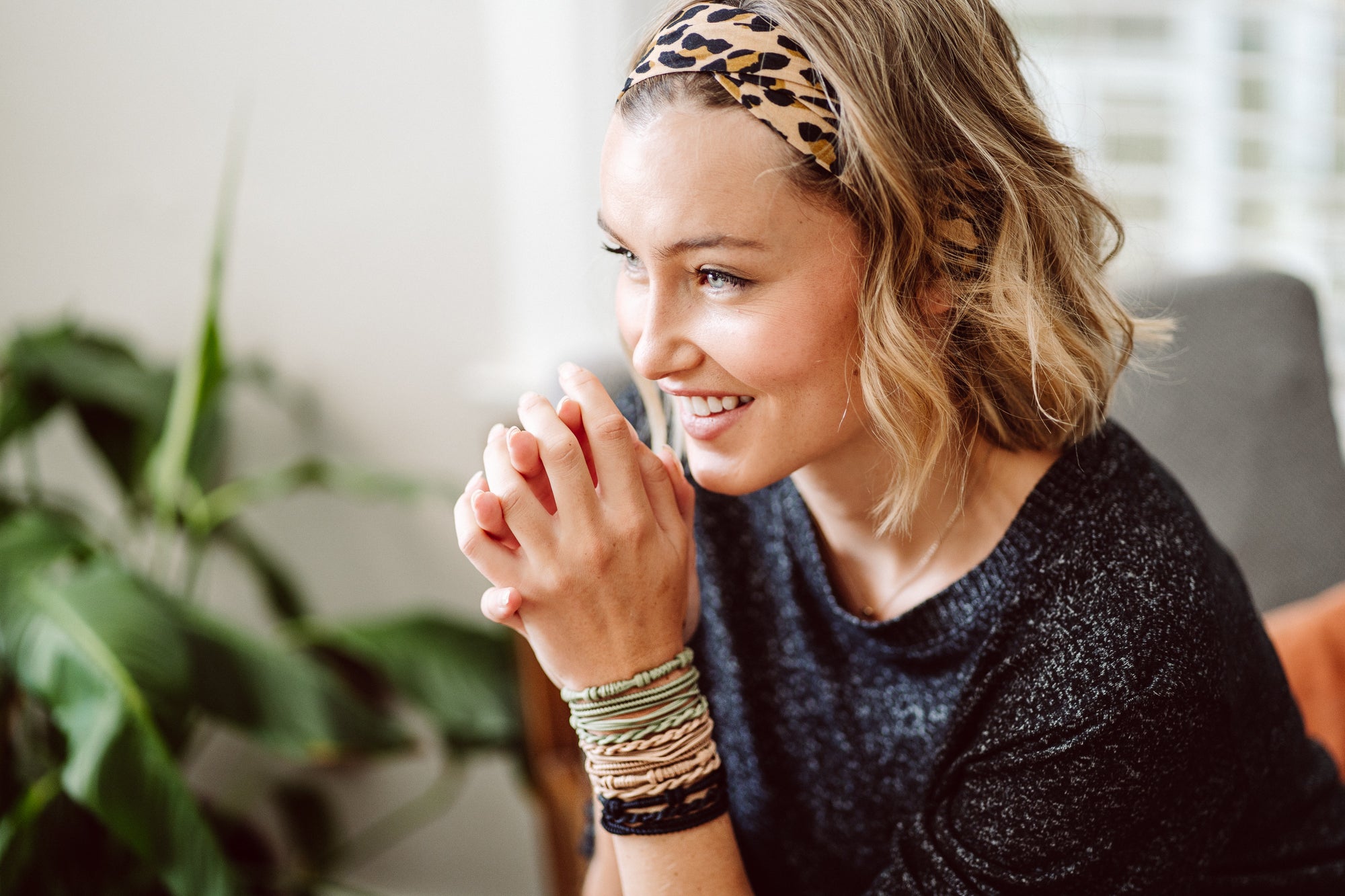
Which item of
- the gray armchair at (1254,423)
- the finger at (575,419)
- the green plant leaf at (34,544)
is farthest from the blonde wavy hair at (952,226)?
the green plant leaf at (34,544)

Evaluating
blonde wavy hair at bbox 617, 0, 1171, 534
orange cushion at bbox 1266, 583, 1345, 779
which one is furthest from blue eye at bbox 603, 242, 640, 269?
orange cushion at bbox 1266, 583, 1345, 779

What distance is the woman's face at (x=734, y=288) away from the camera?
0.72 metres

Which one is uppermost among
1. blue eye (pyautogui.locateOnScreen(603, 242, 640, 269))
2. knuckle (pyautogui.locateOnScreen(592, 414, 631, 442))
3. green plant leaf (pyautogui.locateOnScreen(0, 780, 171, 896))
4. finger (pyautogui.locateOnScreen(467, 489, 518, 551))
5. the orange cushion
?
blue eye (pyautogui.locateOnScreen(603, 242, 640, 269))

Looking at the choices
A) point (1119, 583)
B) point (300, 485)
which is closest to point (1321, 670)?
point (1119, 583)

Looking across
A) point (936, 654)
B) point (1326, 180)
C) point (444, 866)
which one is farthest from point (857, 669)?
point (1326, 180)

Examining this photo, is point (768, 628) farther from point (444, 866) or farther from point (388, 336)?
point (444, 866)

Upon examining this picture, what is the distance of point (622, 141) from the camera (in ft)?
2.49

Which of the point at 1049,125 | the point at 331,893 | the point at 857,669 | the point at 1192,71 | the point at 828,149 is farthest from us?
the point at 1192,71

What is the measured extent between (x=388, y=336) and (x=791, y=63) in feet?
3.83

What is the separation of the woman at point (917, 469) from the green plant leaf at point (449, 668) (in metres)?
0.67

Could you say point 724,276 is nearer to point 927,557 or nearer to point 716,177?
point 716,177

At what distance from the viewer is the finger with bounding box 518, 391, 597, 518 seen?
0.77 m

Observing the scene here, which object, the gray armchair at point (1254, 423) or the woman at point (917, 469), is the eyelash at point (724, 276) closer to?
the woman at point (917, 469)

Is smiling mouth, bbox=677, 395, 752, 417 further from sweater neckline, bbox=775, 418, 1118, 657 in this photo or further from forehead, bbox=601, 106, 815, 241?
sweater neckline, bbox=775, 418, 1118, 657
